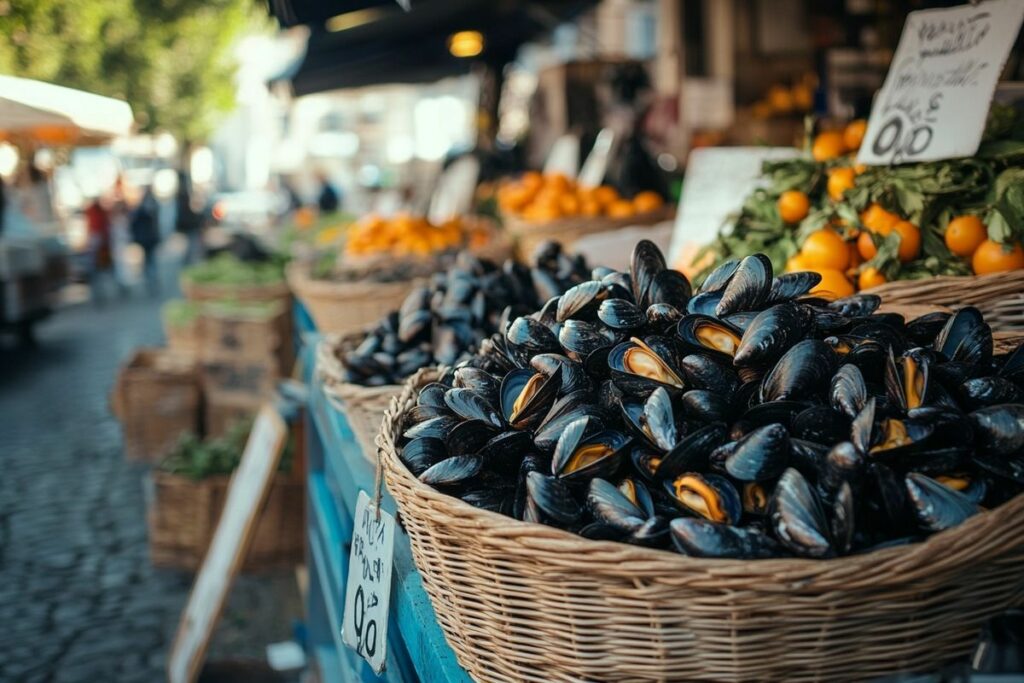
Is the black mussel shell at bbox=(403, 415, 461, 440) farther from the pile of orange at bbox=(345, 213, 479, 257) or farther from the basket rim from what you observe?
the pile of orange at bbox=(345, 213, 479, 257)

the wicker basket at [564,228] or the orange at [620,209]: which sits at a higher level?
the orange at [620,209]

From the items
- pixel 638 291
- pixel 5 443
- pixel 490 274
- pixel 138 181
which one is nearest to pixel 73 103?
pixel 5 443

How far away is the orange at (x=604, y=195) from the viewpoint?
15.8ft

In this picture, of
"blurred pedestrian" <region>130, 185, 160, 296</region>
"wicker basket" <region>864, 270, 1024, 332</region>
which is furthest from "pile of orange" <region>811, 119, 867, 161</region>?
"blurred pedestrian" <region>130, 185, 160, 296</region>

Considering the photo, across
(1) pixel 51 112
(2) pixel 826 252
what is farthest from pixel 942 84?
(1) pixel 51 112

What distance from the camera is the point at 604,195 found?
15.9 ft

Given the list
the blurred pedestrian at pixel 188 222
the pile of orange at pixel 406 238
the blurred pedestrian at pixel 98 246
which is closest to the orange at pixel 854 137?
the pile of orange at pixel 406 238

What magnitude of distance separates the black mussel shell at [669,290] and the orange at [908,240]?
0.87m

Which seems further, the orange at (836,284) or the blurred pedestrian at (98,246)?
the blurred pedestrian at (98,246)

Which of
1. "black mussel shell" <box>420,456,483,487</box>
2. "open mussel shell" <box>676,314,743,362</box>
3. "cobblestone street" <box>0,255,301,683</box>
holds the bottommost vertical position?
"cobblestone street" <box>0,255,301,683</box>

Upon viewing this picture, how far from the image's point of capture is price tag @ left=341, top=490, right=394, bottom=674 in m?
1.60

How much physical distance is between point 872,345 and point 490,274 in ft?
5.13

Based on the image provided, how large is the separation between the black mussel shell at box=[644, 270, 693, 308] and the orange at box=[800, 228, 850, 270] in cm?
79

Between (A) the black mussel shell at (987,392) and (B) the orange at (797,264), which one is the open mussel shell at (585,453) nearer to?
(A) the black mussel shell at (987,392)
